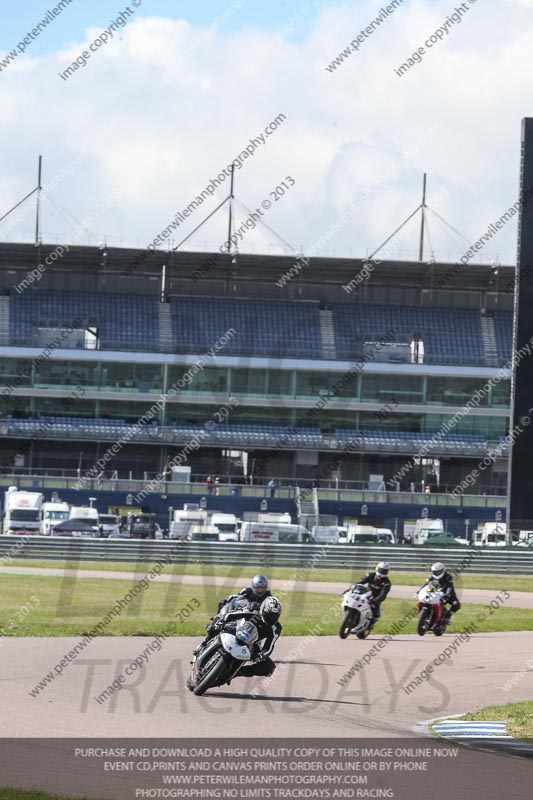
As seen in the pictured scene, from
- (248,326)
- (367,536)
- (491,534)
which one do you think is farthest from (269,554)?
(248,326)

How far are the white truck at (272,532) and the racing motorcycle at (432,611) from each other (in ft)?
81.4

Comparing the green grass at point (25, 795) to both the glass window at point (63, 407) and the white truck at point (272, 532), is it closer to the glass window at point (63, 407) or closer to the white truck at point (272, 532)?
the white truck at point (272, 532)

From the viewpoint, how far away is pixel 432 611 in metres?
22.8

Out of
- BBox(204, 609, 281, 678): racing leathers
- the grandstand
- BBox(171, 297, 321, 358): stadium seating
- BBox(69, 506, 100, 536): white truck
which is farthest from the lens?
BBox(171, 297, 321, 358): stadium seating

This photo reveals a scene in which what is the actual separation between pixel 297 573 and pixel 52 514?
14.7 m

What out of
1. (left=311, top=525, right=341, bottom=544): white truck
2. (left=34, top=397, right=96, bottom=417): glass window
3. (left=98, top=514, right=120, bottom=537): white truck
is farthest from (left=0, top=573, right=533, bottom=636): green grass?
(left=34, top=397, right=96, bottom=417): glass window

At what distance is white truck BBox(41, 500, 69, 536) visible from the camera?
1940 inches

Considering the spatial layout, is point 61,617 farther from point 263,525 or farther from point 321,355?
point 321,355

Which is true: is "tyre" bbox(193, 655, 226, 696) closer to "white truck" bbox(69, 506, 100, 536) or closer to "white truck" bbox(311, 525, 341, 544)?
"white truck" bbox(311, 525, 341, 544)

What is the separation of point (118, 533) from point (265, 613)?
35364 mm

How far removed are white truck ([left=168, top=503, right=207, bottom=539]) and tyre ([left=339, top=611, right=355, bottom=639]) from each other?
26434mm

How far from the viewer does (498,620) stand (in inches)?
1022

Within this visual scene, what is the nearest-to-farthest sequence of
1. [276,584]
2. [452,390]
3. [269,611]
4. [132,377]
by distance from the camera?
1. [269,611]
2. [276,584]
3. [132,377]
4. [452,390]

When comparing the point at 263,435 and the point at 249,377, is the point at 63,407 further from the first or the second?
the point at 263,435
